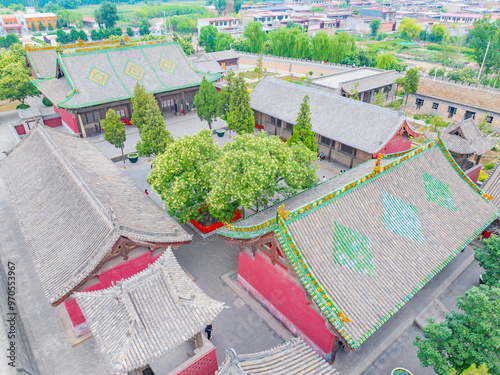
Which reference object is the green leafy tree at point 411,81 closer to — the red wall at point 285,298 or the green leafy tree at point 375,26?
the red wall at point 285,298

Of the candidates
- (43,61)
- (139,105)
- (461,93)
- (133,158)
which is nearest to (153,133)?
(139,105)

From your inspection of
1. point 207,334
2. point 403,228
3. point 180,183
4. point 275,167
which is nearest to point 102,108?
point 180,183

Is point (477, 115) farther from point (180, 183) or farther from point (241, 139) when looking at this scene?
point (180, 183)

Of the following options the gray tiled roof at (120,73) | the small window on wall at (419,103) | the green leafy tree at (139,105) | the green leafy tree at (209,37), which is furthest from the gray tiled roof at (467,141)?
A: the green leafy tree at (209,37)

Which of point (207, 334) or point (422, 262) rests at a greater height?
point (422, 262)

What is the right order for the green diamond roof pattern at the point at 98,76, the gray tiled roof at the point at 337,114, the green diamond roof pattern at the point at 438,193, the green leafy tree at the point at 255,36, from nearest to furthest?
the green diamond roof pattern at the point at 438,193 → the gray tiled roof at the point at 337,114 → the green diamond roof pattern at the point at 98,76 → the green leafy tree at the point at 255,36

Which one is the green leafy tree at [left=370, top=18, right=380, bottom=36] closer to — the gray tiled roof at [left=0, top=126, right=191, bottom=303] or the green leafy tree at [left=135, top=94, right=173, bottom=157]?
the green leafy tree at [left=135, top=94, right=173, bottom=157]
